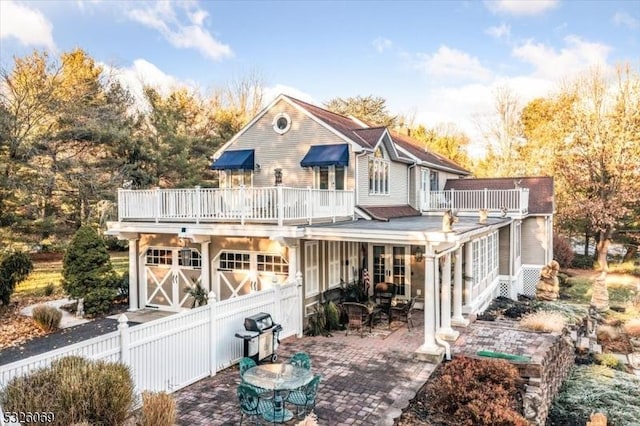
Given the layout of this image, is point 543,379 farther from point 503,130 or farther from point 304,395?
point 503,130

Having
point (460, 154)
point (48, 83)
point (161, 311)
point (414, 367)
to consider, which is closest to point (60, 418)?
point (414, 367)

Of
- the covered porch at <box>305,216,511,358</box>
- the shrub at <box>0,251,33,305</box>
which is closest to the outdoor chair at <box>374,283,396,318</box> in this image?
the covered porch at <box>305,216,511,358</box>

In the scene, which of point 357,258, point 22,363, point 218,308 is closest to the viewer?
point 22,363

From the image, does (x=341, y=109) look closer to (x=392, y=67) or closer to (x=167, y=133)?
(x=392, y=67)

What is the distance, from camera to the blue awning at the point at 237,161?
1650cm

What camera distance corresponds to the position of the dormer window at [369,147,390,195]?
642 inches

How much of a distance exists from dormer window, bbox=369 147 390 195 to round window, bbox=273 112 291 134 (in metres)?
3.38

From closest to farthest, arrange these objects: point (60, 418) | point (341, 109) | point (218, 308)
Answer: point (60, 418) < point (218, 308) < point (341, 109)

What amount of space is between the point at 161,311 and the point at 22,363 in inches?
369

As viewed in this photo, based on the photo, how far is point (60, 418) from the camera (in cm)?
465

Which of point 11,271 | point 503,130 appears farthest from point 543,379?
point 503,130

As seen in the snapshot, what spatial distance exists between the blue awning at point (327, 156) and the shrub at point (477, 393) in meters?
8.06

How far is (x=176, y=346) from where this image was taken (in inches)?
310

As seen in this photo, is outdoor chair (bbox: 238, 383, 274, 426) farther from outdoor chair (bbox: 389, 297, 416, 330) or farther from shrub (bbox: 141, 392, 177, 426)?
outdoor chair (bbox: 389, 297, 416, 330)
